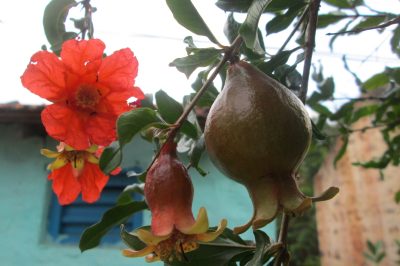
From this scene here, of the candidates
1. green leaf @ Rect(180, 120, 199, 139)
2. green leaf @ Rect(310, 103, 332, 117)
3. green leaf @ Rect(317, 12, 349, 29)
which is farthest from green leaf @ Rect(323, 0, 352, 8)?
green leaf @ Rect(180, 120, 199, 139)

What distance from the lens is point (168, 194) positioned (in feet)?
1.59

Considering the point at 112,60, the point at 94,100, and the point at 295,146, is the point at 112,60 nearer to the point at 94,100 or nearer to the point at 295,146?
the point at 94,100

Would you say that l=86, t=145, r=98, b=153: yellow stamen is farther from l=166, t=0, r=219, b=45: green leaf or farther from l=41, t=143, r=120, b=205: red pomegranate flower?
l=166, t=0, r=219, b=45: green leaf

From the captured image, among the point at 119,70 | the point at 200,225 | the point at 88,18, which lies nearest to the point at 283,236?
the point at 200,225

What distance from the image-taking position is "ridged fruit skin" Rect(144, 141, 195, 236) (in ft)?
1.55

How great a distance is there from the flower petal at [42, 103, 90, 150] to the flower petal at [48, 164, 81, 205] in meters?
0.16

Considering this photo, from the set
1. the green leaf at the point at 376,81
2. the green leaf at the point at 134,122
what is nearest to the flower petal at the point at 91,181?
the green leaf at the point at 134,122

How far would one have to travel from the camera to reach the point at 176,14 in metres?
0.58

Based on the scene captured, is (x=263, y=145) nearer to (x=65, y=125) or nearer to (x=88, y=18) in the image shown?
(x=65, y=125)

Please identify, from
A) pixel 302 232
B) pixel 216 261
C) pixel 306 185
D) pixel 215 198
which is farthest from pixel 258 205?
pixel 302 232

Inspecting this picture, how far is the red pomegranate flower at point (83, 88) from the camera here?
0.61 metres

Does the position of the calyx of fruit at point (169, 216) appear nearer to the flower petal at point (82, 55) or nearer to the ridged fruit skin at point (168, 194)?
the ridged fruit skin at point (168, 194)

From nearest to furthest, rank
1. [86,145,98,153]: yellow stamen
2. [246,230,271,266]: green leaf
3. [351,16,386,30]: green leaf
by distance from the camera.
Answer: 1. [246,230,271,266]: green leaf
2. [86,145,98,153]: yellow stamen
3. [351,16,386,30]: green leaf

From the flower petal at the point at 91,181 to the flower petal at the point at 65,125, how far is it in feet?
0.41
